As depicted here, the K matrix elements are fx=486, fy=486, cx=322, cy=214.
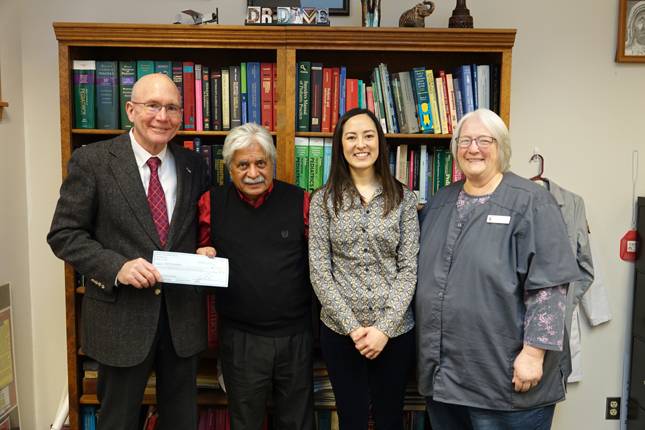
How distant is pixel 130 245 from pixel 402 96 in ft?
4.21

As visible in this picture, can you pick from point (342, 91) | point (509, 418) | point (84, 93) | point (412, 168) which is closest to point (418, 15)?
point (342, 91)

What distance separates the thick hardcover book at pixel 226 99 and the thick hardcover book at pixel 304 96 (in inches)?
12.2

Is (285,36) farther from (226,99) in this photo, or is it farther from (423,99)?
(423,99)

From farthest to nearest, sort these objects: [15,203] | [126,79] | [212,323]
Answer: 1. [15,203]
2. [212,323]
3. [126,79]

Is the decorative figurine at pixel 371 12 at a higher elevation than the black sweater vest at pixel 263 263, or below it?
higher

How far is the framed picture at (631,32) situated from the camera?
93.1 inches

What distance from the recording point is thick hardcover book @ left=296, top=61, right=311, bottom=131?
6.87 ft

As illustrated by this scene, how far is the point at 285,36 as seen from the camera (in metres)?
2.01

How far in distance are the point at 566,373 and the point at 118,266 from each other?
1501 millimetres

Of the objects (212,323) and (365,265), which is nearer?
(365,265)

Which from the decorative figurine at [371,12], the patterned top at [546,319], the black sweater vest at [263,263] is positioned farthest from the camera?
the decorative figurine at [371,12]

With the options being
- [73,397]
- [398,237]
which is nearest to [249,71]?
[398,237]

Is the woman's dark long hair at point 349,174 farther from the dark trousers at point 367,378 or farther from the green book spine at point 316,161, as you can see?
the dark trousers at point 367,378

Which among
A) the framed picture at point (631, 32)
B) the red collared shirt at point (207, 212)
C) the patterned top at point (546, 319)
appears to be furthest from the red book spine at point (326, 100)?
the framed picture at point (631, 32)
